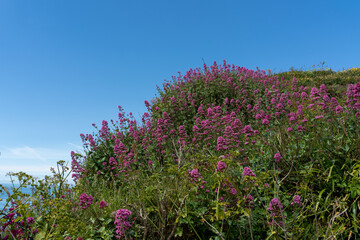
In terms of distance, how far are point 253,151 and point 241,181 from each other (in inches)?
47.6

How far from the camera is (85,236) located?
279 cm

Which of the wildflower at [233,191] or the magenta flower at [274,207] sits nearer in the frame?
the magenta flower at [274,207]

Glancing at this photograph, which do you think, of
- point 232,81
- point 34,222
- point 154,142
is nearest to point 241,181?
point 34,222

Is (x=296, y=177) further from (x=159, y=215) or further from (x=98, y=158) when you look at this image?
(x=98, y=158)

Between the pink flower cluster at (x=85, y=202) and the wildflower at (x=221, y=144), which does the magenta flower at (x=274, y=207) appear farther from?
the pink flower cluster at (x=85, y=202)

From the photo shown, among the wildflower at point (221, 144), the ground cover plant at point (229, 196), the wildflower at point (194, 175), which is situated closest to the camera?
the ground cover plant at point (229, 196)

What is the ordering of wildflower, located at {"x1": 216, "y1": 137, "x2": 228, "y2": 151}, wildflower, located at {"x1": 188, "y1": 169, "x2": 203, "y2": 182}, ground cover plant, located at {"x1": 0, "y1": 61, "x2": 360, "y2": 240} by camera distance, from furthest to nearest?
wildflower, located at {"x1": 216, "y1": 137, "x2": 228, "y2": 151}, wildflower, located at {"x1": 188, "y1": 169, "x2": 203, "y2": 182}, ground cover plant, located at {"x1": 0, "y1": 61, "x2": 360, "y2": 240}

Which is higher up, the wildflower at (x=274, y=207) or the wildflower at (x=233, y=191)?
the wildflower at (x=233, y=191)

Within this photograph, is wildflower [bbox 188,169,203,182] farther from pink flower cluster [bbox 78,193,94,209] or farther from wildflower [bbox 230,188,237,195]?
pink flower cluster [bbox 78,193,94,209]

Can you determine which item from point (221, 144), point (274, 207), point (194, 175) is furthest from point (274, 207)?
point (221, 144)

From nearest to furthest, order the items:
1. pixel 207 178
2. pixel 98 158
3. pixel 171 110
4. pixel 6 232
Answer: pixel 6 232, pixel 207 178, pixel 98 158, pixel 171 110

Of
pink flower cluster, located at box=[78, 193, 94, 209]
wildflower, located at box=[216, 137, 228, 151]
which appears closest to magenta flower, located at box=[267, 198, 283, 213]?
wildflower, located at box=[216, 137, 228, 151]

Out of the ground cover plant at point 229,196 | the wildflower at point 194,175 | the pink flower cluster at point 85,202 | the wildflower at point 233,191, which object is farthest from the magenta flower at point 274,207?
the pink flower cluster at point 85,202

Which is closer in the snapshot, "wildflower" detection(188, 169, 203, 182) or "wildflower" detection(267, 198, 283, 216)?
"wildflower" detection(267, 198, 283, 216)
